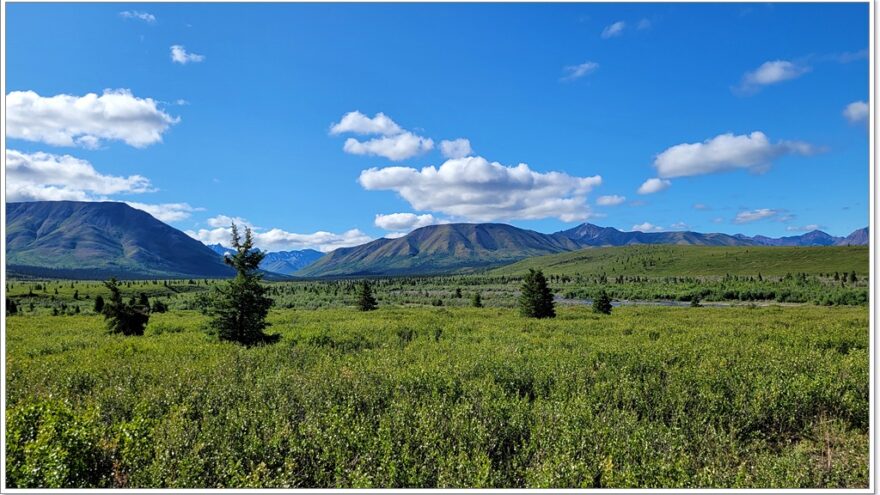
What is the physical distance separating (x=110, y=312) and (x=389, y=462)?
3064cm

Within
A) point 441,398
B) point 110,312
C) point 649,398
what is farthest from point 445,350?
point 110,312

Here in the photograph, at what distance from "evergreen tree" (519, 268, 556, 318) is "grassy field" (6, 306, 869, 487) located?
2632 cm

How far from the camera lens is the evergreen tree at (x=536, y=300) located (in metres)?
40.1

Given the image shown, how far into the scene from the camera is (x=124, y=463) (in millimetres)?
5992

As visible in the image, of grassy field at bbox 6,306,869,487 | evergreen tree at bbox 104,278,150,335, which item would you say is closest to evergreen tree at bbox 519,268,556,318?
grassy field at bbox 6,306,869,487

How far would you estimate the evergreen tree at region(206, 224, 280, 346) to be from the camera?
64.7ft

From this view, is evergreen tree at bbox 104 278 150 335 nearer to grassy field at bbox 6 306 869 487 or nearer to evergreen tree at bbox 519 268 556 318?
grassy field at bbox 6 306 869 487

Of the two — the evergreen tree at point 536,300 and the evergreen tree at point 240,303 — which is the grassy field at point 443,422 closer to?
the evergreen tree at point 240,303

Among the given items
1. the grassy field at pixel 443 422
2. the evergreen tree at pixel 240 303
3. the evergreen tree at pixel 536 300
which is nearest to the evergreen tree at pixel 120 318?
the evergreen tree at pixel 240 303

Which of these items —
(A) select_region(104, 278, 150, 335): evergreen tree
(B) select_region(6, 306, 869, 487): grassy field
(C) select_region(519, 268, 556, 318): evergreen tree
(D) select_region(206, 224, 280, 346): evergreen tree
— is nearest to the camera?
(B) select_region(6, 306, 869, 487): grassy field

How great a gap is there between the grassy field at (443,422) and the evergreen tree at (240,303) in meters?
5.82

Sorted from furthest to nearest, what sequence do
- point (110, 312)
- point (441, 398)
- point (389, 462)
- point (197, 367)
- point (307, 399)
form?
point (110, 312) → point (197, 367) → point (441, 398) → point (307, 399) → point (389, 462)

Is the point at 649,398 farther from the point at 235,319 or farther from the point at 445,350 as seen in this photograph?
the point at 235,319

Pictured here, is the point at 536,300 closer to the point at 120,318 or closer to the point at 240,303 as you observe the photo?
the point at 240,303
